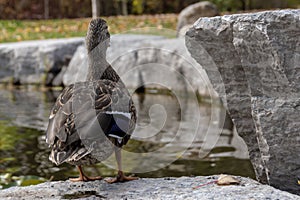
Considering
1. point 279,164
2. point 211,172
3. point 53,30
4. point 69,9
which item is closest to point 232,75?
point 279,164

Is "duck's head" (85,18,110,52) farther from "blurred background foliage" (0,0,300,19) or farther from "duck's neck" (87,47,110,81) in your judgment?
"blurred background foliage" (0,0,300,19)

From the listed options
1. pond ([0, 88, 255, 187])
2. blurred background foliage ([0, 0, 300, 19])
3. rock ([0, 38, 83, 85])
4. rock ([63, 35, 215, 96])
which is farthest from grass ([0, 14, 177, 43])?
pond ([0, 88, 255, 187])

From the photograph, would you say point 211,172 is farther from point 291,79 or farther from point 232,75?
point 291,79

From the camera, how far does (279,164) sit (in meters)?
3.54

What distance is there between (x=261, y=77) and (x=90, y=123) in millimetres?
979

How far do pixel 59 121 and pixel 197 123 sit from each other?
14.7 feet

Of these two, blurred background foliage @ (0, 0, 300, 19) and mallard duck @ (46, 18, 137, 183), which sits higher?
mallard duck @ (46, 18, 137, 183)

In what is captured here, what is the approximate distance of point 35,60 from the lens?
1183 centimetres

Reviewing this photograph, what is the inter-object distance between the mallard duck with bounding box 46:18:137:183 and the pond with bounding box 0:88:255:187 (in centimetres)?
195

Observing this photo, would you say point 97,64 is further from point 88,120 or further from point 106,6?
point 106,6

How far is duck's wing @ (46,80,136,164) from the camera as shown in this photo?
3.30 m

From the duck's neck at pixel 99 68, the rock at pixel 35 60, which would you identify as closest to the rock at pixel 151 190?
the duck's neck at pixel 99 68

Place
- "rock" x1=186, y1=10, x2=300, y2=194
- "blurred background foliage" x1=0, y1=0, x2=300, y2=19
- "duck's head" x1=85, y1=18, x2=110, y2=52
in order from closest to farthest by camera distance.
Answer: "rock" x1=186, y1=10, x2=300, y2=194 → "duck's head" x1=85, y1=18, x2=110, y2=52 → "blurred background foliage" x1=0, y1=0, x2=300, y2=19

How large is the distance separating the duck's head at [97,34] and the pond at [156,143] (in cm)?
183
